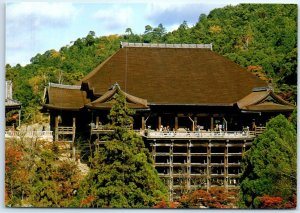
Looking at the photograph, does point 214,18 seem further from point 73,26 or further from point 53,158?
point 53,158

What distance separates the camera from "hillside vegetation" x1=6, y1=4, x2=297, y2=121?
26.6 feet

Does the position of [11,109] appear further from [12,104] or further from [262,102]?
[262,102]

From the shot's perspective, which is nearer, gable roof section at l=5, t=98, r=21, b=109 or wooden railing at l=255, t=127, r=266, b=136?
gable roof section at l=5, t=98, r=21, b=109

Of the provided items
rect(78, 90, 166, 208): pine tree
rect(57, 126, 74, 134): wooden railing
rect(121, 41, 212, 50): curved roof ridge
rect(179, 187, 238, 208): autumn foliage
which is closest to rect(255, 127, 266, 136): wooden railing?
rect(179, 187, 238, 208): autumn foliage

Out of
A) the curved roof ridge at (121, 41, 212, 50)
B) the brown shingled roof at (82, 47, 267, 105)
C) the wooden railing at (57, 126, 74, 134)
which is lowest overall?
the wooden railing at (57, 126, 74, 134)

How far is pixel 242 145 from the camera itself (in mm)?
8523

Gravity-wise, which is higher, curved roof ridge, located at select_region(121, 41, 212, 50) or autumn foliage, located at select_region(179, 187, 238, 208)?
curved roof ridge, located at select_region(121, 41, 212, 50)

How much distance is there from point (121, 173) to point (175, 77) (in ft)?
4.69

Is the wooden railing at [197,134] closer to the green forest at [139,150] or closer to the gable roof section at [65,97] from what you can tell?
the green forest at [139,150]

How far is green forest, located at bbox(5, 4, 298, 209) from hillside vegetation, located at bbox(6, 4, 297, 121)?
0.01 m

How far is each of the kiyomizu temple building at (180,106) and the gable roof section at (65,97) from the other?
1 centimetres

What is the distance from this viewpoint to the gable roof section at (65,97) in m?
8.57

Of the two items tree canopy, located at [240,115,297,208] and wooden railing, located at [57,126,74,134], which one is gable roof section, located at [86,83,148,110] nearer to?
wooden railing, located at [57,126,74,134]

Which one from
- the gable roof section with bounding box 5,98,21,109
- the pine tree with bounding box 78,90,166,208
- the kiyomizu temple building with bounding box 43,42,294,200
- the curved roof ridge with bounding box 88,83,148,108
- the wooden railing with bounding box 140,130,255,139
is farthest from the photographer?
the wooden railing with bounding box 140,130,255,139
